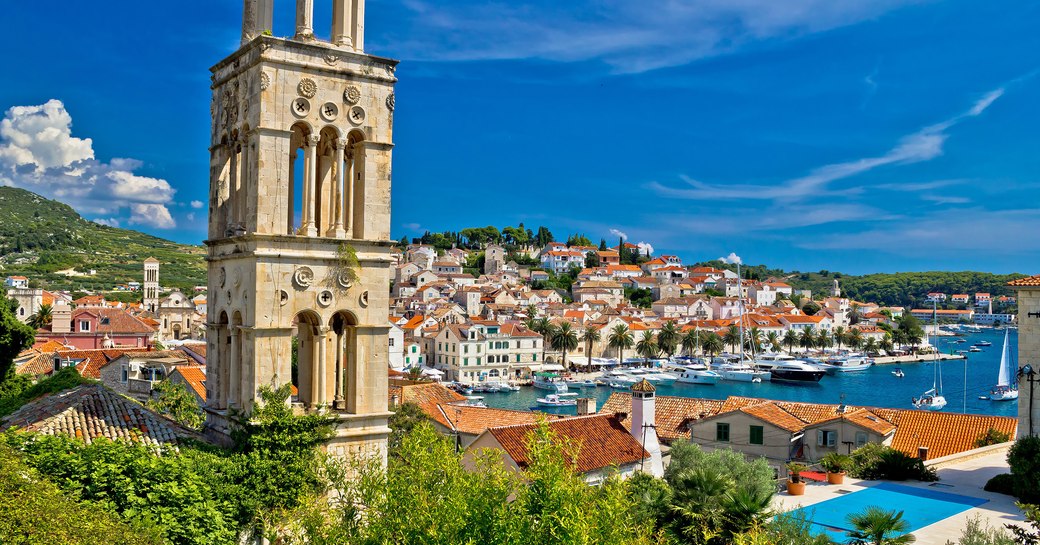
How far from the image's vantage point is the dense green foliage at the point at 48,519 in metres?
8.18

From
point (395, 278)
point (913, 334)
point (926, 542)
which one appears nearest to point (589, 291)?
point (395, 278)

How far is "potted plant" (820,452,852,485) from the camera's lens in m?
19.3

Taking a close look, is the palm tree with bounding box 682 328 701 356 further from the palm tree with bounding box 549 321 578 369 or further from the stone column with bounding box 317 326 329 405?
the stone column with bounding box 317 326 329 405

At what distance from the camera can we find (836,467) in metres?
20.1

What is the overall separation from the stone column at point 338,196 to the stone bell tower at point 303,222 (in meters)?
0.03

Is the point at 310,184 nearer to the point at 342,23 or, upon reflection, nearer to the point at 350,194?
the point at 350,194

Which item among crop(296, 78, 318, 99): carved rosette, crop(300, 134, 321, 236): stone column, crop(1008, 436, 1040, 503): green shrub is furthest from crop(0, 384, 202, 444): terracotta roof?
crop(1008, 436, 1040, 503): green shrub

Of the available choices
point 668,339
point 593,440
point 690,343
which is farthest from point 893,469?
point 690,343

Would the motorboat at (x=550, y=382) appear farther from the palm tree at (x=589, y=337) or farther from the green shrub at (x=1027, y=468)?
the green shrub at (x=1027, y=468)

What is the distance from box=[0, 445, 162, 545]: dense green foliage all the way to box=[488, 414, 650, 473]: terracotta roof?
14751 mm

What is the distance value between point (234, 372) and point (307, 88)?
201 inches

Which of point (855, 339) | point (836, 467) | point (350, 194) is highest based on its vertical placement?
point (350, 194)

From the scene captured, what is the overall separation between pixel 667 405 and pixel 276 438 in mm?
26680

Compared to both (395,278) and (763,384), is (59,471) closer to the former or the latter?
(763,384)
